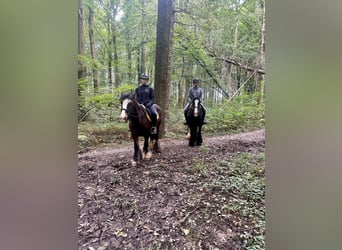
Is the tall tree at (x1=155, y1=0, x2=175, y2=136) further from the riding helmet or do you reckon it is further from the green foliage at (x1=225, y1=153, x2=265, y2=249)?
the green foliage at (x1=225, y1=153, x2=265, y2=249)

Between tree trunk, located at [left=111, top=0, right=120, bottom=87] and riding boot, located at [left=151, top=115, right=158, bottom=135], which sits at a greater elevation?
tree trunk, located at [left=111, top=0, right=120, bottom=87]

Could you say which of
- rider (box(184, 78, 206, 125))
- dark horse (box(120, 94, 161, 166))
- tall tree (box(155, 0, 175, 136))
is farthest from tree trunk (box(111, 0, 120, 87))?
rider (box(184, 78, 206, 125))

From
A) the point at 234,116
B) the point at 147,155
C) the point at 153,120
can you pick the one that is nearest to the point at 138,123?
the point at 153,120

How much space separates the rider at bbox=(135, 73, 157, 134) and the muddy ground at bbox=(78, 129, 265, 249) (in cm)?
17

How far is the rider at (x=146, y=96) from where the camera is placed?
1.75 meters

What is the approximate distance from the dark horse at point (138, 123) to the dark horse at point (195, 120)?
8.5 inches

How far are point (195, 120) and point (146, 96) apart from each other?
37 cm

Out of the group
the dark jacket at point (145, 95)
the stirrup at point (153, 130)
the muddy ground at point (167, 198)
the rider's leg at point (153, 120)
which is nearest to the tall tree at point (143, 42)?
the dark jacket at point (145, 95)

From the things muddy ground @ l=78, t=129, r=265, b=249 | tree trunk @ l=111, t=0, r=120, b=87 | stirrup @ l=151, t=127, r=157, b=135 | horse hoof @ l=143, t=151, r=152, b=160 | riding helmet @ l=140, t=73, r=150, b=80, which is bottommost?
muddy ground @ l=78, t=129, r=265, b=249

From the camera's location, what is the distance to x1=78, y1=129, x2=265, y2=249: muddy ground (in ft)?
5.11

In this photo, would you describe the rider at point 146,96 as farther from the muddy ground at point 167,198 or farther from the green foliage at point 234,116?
the green foliage at point 234,116
